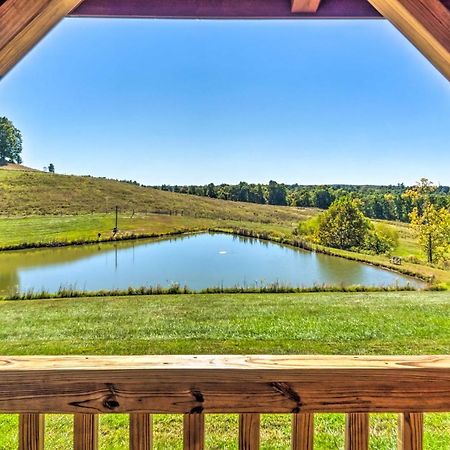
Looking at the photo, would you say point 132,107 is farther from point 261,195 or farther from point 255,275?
point 255,275

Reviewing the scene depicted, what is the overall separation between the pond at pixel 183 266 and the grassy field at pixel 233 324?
0.16 m

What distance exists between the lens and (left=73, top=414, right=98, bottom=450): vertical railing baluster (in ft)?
1.22

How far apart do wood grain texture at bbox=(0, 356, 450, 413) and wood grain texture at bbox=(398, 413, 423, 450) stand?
11 mm

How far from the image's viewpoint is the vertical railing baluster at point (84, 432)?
370 millimetres

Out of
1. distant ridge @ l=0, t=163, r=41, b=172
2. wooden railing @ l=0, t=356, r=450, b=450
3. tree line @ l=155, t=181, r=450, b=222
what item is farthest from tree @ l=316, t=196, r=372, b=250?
wooden railing @ l=0, t=356, r=450, b=450

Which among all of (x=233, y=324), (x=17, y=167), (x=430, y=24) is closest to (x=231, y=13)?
(x=430, y=24)

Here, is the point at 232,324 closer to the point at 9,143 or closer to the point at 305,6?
the point at 9,143

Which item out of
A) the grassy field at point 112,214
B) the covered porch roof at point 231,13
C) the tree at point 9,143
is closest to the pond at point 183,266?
the grassy field at point 112,214

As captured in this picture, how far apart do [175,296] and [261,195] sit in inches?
55.7

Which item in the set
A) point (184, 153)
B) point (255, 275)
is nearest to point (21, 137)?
point (184, 153)

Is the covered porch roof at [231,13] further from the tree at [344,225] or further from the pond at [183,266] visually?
the pond at [183,266]

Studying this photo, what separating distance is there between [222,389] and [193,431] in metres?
0.06

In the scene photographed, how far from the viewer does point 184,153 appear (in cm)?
370

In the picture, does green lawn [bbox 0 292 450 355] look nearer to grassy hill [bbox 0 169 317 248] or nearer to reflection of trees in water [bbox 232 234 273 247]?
reflection of trees in water [bbox 232 234 273 247]
